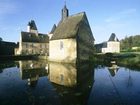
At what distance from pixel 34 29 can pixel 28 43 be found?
12556 mm

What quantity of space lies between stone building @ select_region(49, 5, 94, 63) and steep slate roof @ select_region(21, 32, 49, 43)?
31297 mm

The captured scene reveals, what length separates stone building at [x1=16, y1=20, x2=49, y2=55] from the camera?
6681 centimetres

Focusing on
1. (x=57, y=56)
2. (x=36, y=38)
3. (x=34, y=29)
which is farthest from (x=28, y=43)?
(x=57, y=56)

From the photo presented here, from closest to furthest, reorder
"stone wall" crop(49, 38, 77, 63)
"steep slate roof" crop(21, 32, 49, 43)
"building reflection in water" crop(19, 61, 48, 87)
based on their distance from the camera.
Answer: "building reflection in water" crop(19, 61, 48, 87) → "stone wall" crop(49, 38, 77, 63) → "steep slate roof" crop(21, 32, 49, 43)

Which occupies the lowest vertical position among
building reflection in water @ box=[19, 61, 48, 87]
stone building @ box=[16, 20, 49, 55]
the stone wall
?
building reflection in water @ box=[19, 61, 48, 87]

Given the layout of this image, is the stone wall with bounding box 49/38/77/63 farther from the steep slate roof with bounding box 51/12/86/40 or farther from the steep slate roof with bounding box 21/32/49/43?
the steep slate roof with bounding box 21/32/49/43

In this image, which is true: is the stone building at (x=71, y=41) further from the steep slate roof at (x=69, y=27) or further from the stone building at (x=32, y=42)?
the stone building at (x=32, y=42)

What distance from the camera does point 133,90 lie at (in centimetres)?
1119

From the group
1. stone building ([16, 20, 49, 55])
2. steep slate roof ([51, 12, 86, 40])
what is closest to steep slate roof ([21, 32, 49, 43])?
stone building ([16, 20, 49, 55])

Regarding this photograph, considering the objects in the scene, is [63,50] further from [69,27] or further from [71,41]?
[69,27]

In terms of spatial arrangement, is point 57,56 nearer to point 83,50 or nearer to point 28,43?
point 83,50

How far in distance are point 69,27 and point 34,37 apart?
39369 mm

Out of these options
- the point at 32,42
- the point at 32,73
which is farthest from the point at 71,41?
the point at 32,42

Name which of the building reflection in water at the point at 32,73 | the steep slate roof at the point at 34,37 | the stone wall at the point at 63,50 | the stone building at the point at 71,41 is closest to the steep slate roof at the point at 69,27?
the stone building at the point at 71,41
